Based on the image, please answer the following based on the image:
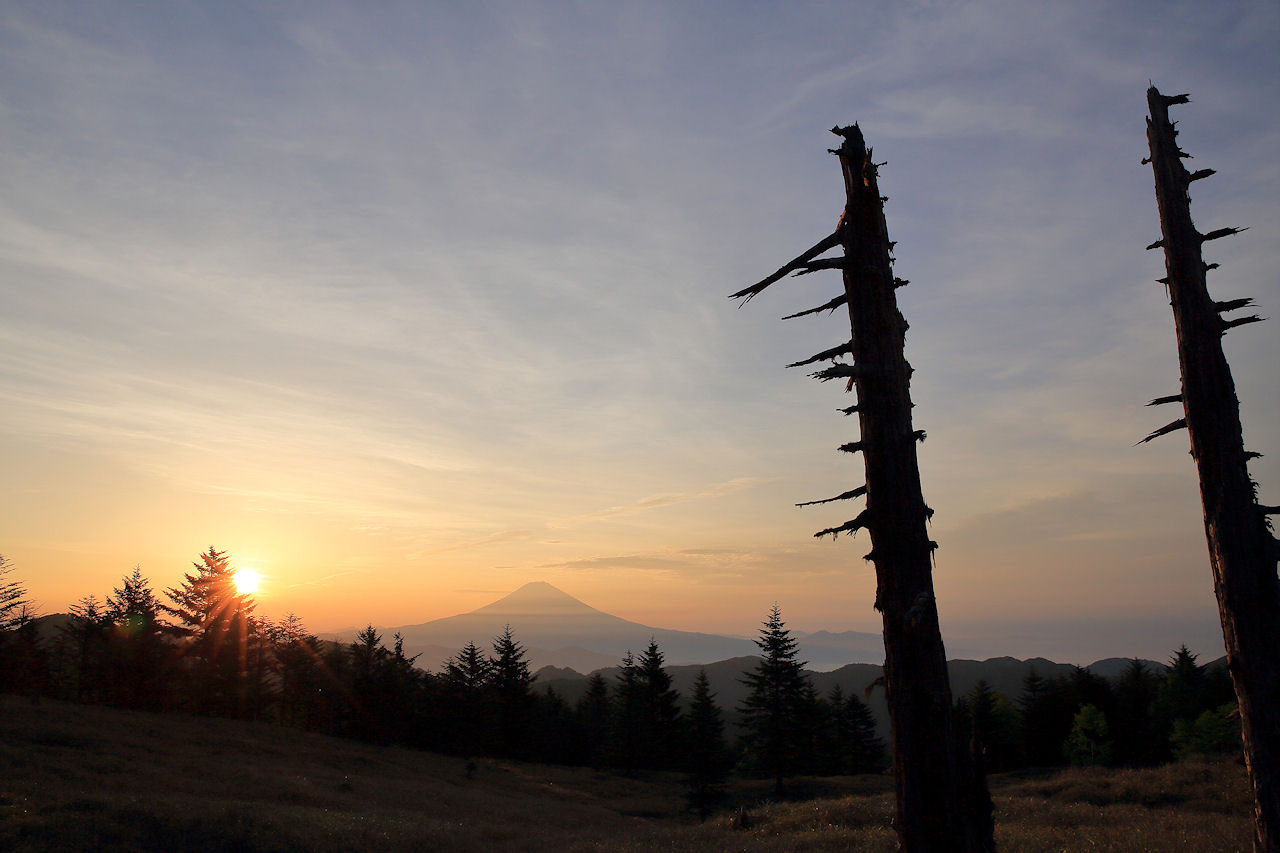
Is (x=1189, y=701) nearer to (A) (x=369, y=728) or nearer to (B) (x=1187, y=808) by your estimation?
(B) (x=1187, y=808)

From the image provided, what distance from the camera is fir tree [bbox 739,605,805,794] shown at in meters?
49.6

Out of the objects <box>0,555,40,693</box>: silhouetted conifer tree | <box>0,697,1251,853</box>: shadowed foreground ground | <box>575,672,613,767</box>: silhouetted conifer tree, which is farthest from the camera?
<box>575,672,613,767</box>: silhouetted conifer tree

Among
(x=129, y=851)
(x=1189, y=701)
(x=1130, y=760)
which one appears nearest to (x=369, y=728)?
(x=129, y=851)

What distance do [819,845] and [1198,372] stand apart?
14.9 metres

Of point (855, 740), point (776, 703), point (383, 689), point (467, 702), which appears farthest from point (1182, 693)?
point (383, 689)

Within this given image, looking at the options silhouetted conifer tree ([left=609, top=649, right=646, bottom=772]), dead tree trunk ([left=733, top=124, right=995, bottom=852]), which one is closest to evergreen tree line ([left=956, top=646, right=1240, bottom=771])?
silhouetted conifer tree ([left=609, top=649, right=646, bottom=772])

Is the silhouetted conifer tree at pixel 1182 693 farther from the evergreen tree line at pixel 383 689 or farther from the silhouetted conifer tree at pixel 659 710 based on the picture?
the silhouetted conifer tree at pixel 659 710

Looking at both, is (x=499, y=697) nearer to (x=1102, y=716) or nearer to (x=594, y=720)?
(x=594, y=720)

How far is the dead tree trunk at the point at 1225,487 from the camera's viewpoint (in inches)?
352

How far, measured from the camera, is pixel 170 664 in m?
52.4

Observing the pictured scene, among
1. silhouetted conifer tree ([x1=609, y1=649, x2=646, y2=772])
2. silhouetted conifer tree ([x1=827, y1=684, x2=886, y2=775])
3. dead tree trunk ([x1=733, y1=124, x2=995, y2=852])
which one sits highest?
dead tree trunk ([x1=733, y1=124, x2=995, y2=852])

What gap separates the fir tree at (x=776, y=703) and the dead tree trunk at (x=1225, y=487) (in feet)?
143

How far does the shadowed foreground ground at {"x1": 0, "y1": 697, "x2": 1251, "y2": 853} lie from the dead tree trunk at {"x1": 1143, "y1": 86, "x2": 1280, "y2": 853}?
24.6ft

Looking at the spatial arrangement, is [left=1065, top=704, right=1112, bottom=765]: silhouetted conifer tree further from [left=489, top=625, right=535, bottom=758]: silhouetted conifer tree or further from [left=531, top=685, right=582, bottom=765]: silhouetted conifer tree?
[left=489, top=625, right=535, bottom=758]: silhouetted conifer tree
